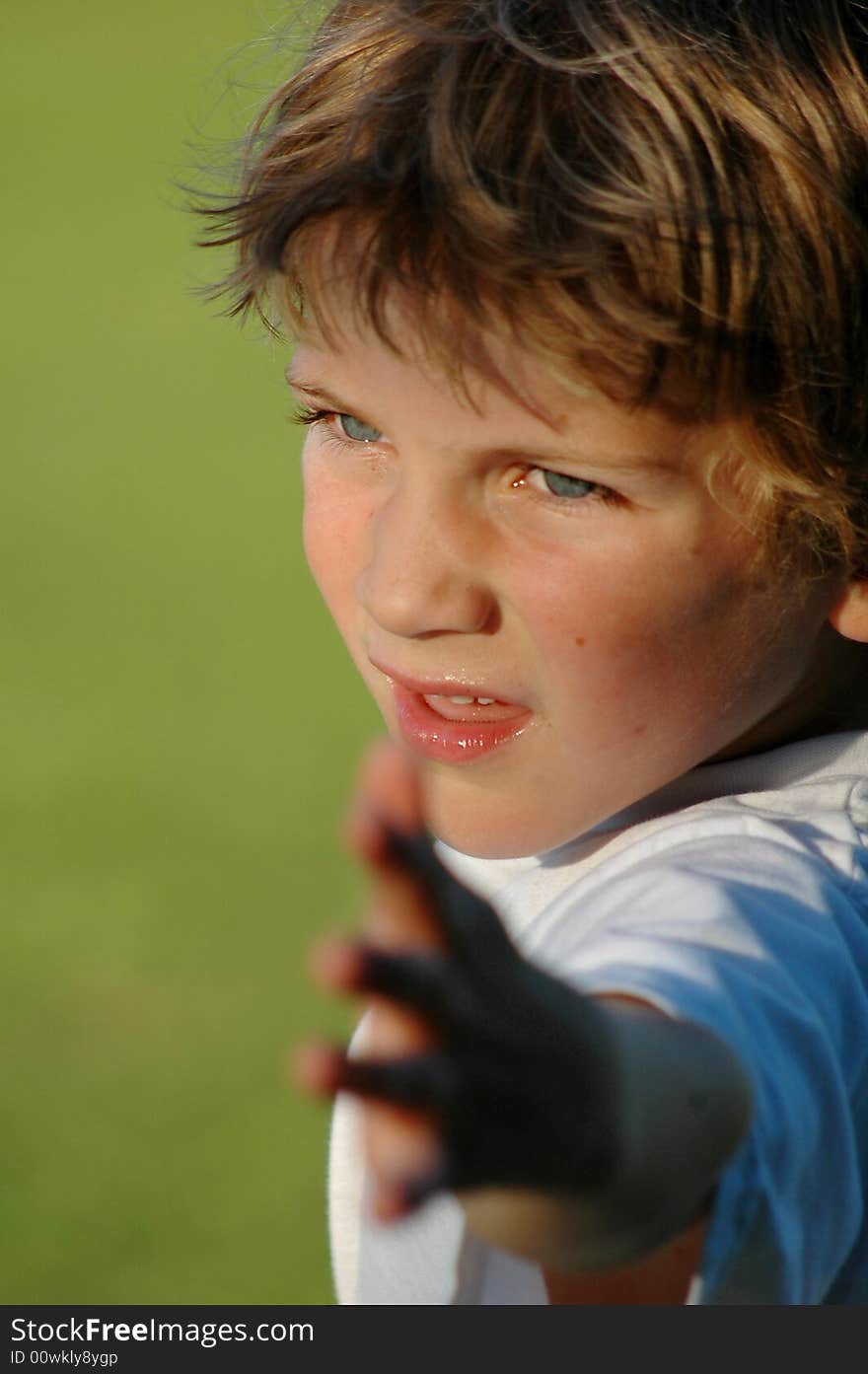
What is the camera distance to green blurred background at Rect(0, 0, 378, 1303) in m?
2.98

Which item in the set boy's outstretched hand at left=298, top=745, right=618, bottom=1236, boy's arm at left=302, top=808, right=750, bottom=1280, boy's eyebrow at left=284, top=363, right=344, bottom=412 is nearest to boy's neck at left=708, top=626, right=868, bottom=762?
boy's eyebrow at left=284, top=363, right=344, bottom=412

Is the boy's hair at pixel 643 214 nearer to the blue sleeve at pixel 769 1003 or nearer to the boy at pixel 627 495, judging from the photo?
the boy at pixel 627 495

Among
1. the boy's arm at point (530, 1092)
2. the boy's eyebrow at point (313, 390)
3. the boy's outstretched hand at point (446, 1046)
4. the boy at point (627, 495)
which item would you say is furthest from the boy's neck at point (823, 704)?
the boy's outstretched hand at point (446, 1046)

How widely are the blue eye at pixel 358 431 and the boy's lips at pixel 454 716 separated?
0.60 feet

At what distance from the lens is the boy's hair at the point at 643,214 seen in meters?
1.24

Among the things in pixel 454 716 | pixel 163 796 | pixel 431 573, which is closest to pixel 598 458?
pixel 431 573

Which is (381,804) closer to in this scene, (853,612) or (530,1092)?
(530,1092)

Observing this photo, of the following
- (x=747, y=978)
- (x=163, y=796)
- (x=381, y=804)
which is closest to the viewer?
(x=381, y=804)

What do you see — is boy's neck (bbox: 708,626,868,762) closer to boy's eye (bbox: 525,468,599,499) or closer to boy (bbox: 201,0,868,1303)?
boy (bbox: 201,0,868,1303)

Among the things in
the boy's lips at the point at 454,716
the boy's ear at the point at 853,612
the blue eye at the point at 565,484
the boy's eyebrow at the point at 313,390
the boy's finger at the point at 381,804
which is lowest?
the boy's ear at the point at 853,612

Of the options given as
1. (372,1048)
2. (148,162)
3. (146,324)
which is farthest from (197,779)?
(148,162)

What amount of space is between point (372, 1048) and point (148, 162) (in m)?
11.5

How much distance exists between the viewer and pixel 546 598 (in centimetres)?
130

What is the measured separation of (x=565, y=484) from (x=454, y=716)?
211 millimetres
